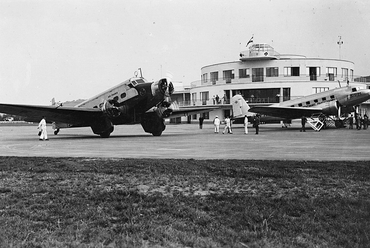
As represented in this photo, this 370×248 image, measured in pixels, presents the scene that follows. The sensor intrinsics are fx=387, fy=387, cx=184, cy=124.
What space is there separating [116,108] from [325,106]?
2292 centimetres

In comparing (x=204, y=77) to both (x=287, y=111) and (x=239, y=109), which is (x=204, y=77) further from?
(x=287, y=111)

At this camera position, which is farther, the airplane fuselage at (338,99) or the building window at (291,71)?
the building window at (291,71)

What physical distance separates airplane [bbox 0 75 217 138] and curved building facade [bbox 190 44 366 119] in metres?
39.9

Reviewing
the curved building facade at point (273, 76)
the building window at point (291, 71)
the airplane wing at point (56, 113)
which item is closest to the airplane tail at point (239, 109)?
the airplane wing at point (56, 113)

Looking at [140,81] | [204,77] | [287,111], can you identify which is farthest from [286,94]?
[140,81]

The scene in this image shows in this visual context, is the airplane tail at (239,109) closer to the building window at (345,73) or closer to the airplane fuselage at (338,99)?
the airplane fuselage at (338,99)

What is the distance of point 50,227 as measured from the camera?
5953 millimetres

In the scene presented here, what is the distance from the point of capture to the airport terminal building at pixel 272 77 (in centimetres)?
6544

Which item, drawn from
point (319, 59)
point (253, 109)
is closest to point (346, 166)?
point (253, 109)

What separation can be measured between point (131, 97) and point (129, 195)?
1997cm

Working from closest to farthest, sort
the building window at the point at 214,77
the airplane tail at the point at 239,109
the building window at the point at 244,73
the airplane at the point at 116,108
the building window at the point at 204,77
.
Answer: the airplane at the point at 116,108 → the airplane tail at the point at 239,109 → the building window at the point at 244,73 → the building window at the point at 214,77 → the building window at the point at 204,77

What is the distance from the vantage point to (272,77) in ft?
222

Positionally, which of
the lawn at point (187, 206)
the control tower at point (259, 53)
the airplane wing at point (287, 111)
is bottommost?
the lawn at point (187, 206)

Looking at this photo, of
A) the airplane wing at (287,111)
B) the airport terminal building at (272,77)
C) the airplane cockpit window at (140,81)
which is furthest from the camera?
the airport terminal building at (272,77)
